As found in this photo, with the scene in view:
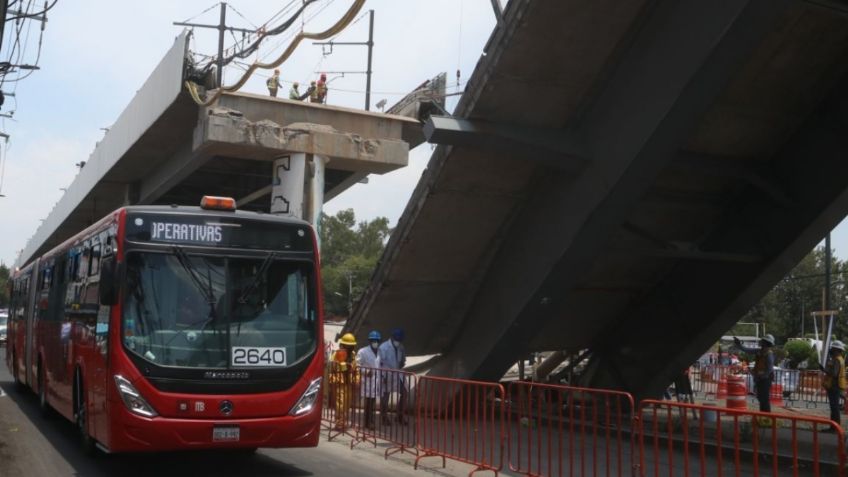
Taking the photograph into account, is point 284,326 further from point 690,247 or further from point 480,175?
point 690,247

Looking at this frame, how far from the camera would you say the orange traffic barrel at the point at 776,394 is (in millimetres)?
21516

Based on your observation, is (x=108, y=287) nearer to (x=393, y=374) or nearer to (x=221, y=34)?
(x=393, y=374)

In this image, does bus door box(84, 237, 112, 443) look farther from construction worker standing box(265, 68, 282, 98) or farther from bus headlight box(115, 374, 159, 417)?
construction worker standing box(265, 68, 282, 98)

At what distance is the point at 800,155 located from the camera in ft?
38.2

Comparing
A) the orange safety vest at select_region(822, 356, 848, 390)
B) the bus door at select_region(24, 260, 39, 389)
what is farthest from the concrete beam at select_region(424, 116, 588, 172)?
the bus door at select_region(24, 260, 39, 389)

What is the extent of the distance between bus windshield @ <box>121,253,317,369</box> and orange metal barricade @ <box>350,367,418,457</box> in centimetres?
274

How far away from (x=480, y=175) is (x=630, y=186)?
2.18 meters

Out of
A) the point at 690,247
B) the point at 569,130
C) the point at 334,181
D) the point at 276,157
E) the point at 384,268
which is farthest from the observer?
the point at 334,181

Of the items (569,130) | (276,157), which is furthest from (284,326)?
(276,157)

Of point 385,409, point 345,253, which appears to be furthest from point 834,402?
point 345,253

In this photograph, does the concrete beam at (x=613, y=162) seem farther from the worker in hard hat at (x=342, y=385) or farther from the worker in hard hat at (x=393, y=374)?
the worker in hard hat at (x=342, y=385)

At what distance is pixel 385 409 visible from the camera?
38.3ft

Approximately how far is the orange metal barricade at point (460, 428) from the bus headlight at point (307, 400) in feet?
5.80

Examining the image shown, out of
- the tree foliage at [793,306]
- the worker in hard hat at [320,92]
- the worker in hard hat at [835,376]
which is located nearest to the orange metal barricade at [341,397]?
the worker in hard hat at [835,376]
